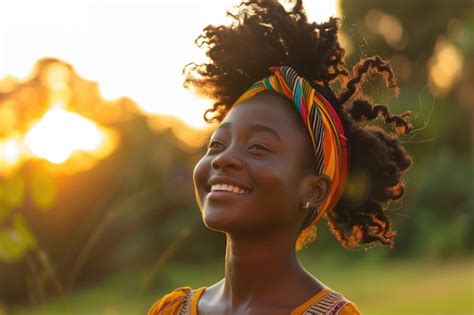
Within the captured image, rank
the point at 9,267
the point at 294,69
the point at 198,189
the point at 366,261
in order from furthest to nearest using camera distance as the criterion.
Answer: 1. the point at 366,261
2. the point at 9,267
3. the point at 294,69
4. the point at 198,189

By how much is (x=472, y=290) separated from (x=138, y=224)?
471 cm

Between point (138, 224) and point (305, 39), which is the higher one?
point (305, 39)

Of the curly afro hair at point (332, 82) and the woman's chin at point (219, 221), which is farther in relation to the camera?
the curly afro hair at point (332, 82)

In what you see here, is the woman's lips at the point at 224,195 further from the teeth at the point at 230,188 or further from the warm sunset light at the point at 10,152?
the warm sunset light at the point at 10,152

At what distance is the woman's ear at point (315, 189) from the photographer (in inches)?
136

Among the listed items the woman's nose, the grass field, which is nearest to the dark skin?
the woman's nose

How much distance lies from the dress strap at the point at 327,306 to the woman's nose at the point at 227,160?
562 millimetres

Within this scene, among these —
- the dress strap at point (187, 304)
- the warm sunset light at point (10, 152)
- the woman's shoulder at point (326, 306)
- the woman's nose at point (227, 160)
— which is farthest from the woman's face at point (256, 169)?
the warm sunset light at point (10, 152)

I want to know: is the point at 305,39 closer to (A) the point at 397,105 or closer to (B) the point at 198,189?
(B) the point at 198,189

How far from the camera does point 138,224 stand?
44.5 ft

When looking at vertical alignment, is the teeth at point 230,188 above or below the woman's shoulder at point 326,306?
above

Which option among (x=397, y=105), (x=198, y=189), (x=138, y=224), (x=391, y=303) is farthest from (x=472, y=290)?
(x=198, y=189)

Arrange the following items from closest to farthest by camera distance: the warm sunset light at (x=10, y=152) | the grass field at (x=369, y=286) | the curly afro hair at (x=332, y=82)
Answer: the curly afro hair at (x=332, y=82)
the warm sunset light at (x=10, y=152)
the grass field at (x=369, y=286)

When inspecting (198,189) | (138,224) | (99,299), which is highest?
(198,189)
